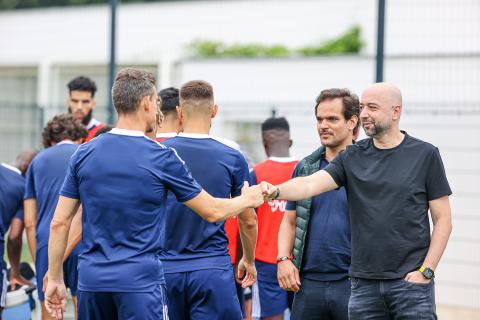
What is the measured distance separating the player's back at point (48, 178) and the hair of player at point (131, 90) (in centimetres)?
249

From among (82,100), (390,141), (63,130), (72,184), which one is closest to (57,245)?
(72,184)

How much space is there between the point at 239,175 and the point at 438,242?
1.38m

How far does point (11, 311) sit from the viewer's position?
25.8 ft

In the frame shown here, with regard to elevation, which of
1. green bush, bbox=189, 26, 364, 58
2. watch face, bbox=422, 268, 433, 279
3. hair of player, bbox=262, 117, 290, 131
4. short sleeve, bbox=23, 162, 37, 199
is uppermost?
green bush, bbox=189, 26, 364, 58

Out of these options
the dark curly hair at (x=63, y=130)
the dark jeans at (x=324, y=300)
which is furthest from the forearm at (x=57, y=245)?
the dark curly hair at (x=63, y=130)

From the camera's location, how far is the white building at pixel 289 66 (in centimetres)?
1129

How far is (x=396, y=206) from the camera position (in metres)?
5.31

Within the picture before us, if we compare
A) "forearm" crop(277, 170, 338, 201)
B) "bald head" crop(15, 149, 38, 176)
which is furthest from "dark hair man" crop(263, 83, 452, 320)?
"bald head" crop(15, 149, 38, 176)

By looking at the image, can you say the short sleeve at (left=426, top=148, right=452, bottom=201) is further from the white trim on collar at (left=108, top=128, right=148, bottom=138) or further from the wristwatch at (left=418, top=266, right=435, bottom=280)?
the white trim on collar at (left=108, top=128, right=148, bottom=138)

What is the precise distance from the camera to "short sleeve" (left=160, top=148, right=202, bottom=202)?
5074 millimetres

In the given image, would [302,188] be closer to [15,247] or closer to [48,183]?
[48,183]

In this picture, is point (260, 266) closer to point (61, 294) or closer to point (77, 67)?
point (61, 294)

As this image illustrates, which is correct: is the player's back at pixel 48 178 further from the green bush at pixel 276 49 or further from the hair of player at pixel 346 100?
the green bush at pixel 276 49

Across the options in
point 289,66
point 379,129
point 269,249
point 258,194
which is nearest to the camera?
point 379,129
